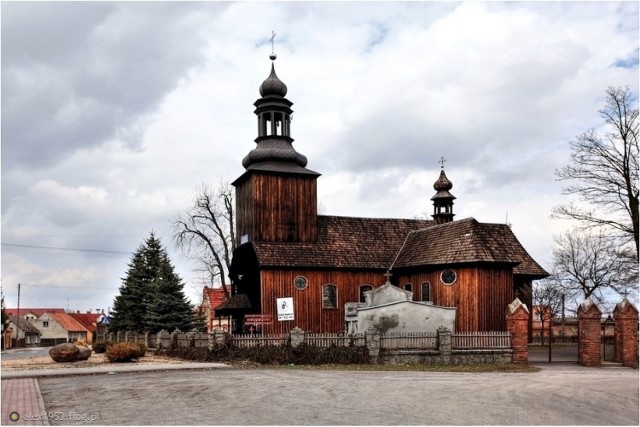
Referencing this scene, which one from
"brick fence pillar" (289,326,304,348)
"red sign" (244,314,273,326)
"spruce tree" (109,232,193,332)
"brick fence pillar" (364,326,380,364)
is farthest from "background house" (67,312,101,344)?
"brick fence pillar" (364,326,380,364)

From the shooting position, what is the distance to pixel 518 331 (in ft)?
90.9

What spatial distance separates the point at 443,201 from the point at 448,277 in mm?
15357

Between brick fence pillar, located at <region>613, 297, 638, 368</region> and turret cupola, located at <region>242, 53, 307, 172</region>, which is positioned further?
turret cupola, located at <region>242, 53, 307, 172</region>

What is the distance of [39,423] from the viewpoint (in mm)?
11727

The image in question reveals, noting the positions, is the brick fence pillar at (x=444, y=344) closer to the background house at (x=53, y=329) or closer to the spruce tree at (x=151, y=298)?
the spruce tree at (x=151, y=298)

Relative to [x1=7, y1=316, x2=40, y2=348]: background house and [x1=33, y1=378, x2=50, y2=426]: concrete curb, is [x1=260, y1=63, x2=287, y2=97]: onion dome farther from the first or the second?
[x1=7, y1=316, x2=40, y2=348]: background house

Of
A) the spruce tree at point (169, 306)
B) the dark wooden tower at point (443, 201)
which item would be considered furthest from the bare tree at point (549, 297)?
the spruce tree at point (169, 306)

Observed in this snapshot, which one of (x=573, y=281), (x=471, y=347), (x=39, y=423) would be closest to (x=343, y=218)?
Result: (x=471, y=347)

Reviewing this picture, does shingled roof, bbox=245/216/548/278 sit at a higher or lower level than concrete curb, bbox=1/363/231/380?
higher

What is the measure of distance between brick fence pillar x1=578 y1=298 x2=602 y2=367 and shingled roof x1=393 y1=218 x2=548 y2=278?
17.1ft

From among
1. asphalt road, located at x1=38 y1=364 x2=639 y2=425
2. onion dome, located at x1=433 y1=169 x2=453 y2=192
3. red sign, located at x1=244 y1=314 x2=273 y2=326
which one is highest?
onion dome, located at x1=433 y1=169 x2=453 y2=192

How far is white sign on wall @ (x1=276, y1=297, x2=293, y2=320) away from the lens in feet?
112

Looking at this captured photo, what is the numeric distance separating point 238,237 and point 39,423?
27146 millimetres

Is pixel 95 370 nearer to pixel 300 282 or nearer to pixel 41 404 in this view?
pixel 41 404
